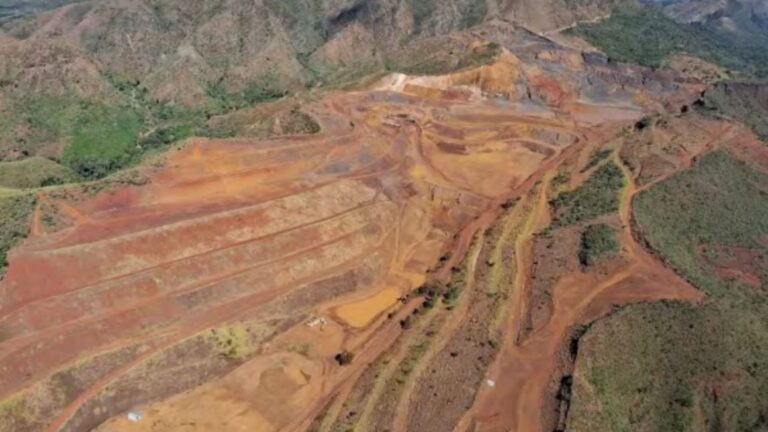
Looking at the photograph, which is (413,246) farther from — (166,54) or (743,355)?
(166,54)

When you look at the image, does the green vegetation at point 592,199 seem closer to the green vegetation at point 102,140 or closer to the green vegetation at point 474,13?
the green vegetation at point 102,140

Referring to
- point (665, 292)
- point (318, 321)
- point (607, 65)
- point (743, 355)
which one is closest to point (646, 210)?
point (665, 292)

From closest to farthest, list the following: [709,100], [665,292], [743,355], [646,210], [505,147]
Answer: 1. [743,355]
2. [665,292]
3. [646,210]
4. [505,147]
5. [709,100]

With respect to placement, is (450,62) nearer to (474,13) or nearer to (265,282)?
(474,13)

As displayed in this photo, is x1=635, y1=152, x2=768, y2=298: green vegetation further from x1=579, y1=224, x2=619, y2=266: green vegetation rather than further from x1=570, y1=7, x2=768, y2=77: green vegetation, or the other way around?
x1=570, y1=7, x2=768, y2=77: green vegetation

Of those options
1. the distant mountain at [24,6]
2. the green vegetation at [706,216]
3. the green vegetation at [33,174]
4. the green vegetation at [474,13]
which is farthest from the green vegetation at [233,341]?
the distant mountain at [24,6]

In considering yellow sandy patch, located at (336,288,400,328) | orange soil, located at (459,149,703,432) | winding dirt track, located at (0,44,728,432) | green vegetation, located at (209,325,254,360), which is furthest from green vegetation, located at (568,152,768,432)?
green vegetation, located at (209,325,254,360)

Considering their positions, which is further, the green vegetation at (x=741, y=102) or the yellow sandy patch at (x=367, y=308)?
the green vegetation at (x=741, y=102)
